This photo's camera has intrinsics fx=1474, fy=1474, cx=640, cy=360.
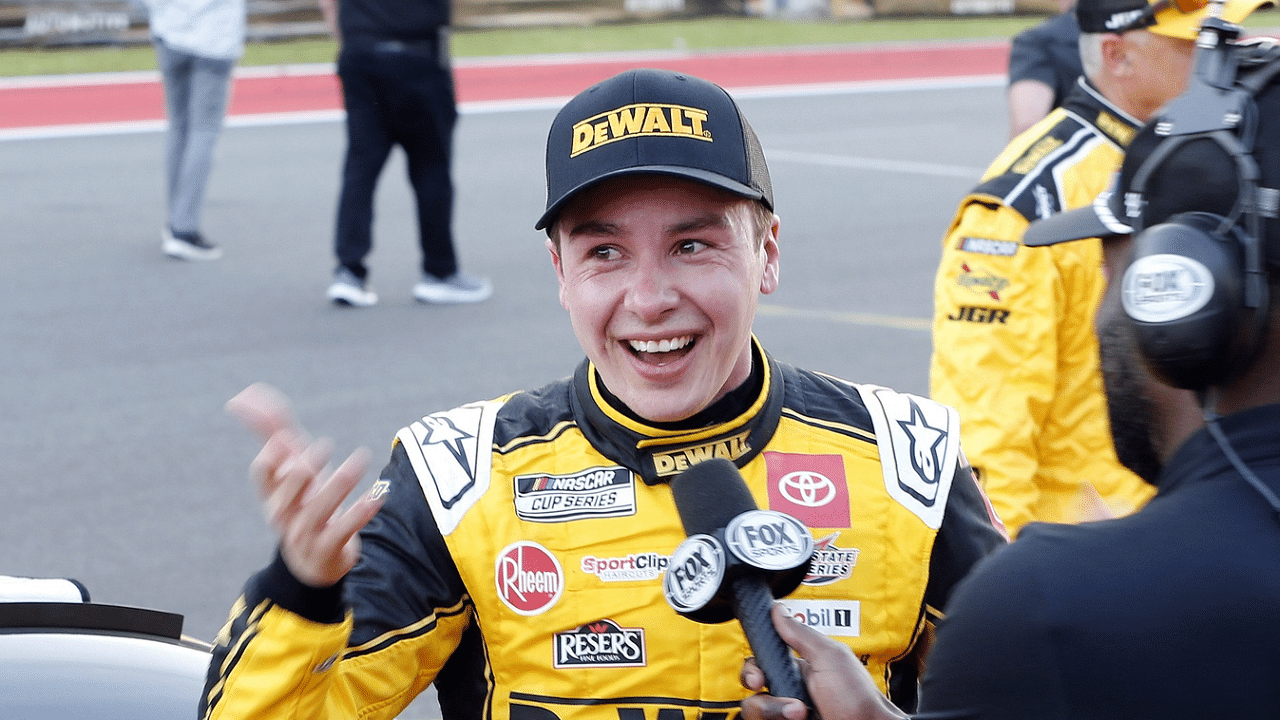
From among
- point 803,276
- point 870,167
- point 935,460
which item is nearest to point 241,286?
point 803,276

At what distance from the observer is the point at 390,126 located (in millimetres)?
8625

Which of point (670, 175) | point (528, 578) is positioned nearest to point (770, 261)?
point (670, 175)

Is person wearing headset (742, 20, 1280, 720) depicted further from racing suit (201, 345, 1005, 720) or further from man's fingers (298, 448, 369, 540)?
man's fingers (298, 448, 369, 540)

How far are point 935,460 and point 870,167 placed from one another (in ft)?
39.1

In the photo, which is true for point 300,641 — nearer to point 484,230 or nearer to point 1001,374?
point 1001,374

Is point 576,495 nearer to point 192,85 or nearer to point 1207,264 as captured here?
point 1207,264

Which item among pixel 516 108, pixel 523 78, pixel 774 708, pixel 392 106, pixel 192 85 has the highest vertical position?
pixel 774 708

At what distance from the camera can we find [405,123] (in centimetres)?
860

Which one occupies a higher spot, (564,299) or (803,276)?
(564,299)

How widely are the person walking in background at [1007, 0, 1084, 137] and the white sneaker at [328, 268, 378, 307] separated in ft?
12.9

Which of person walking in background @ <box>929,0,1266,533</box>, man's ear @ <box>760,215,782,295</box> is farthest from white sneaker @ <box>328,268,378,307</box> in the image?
man's ear @ <box>760,215,782,295</box>

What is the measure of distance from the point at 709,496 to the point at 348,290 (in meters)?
7.09

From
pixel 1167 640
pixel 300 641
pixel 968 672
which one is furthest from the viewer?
pixel 300 641

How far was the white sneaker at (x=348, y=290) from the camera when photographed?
29.0 ft
